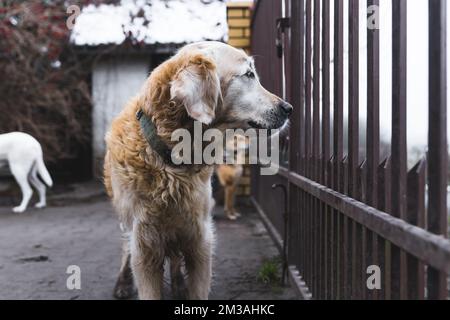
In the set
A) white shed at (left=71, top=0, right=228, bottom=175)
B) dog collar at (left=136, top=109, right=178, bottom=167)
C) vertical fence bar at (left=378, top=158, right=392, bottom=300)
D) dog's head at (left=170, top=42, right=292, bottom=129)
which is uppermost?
white shed at (left=71, top=0, right=228, bottom=175)

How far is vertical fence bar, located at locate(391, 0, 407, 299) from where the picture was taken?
1223mm

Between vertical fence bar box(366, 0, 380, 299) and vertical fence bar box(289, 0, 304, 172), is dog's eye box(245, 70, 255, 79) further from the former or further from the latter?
vertical fence bar box(366, 0, 380, 299)

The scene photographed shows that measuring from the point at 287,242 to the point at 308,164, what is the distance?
2.66 ft

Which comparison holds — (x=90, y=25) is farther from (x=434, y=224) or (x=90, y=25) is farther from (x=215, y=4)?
(x=434, y=224)

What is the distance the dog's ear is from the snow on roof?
4.64 metres

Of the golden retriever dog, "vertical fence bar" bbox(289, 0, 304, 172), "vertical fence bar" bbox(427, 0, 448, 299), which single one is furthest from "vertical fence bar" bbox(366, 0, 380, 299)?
"vertical fence bar" bbox(289, 0, 304, 172)

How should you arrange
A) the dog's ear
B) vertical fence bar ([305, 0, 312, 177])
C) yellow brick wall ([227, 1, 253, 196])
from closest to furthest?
1. the dog's ear
2. vertical fence bar ([305, 0, 312, 177])
3. yellow brick wall ([227, 1, 253, 196])

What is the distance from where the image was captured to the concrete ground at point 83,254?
2666 millimetres

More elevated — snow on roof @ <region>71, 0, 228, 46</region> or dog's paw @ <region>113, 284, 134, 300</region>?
snow on roof @ <region>71, 0, 228, 46</region>

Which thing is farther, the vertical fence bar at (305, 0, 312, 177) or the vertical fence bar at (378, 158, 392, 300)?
the vertical fence bar at (305, 0, 312, 177)

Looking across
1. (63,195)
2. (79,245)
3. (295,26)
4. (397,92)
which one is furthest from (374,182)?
(63,195)

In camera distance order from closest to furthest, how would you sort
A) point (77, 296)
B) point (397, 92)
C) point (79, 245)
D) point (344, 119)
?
point (397, 92), point (344, 119), point (77, 296), point (79, 245)

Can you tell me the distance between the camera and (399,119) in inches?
49.1

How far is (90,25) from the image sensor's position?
716 cm
